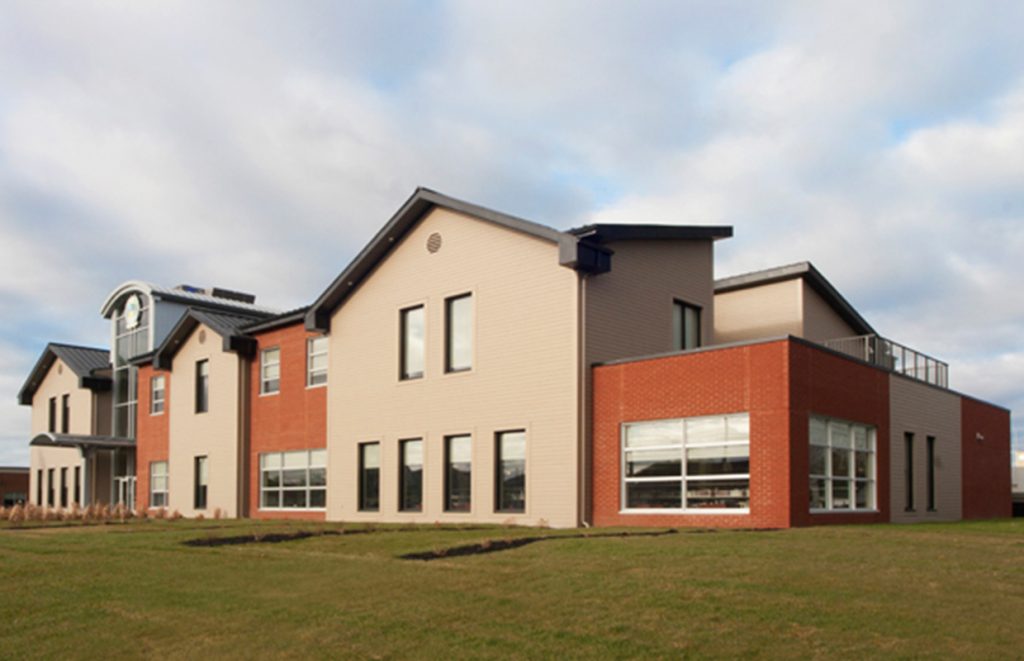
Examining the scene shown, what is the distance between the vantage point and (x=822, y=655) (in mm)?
9047

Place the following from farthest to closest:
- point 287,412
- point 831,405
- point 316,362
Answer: point 287,412
point 316,362
point 831,405

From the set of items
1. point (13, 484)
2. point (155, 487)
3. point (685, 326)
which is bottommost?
point (13, 484)

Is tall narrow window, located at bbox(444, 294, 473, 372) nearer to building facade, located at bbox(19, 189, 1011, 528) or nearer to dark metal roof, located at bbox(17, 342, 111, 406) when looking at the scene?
building facade, located at bbox(19, 189, 1011, 528)

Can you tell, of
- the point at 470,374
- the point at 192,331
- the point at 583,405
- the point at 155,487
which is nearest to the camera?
the point at 583,405

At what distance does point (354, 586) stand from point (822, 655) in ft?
21.0

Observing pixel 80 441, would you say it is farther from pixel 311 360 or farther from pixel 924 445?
pixel 924 445

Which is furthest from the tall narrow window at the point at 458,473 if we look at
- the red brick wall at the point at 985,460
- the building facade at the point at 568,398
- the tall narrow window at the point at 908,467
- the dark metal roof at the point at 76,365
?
the dark metal roof at the point at 76,365

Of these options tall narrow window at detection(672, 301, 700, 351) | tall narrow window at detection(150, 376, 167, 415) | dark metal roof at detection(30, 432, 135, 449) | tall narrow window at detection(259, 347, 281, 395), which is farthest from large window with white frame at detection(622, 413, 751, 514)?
dark metal roof at detection(30, 432, 135, 449)

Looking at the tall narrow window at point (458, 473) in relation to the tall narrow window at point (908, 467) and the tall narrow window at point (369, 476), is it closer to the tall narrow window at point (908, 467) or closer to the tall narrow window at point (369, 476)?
the tall narrow window at point (369, 476)

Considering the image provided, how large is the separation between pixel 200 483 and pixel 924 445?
2544 centimetres

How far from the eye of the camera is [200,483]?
38.8 meters

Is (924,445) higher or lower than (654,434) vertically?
lower

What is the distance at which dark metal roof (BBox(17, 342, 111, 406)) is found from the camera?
158ft

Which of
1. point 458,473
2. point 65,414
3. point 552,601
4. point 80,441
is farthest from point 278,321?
point 552,601
